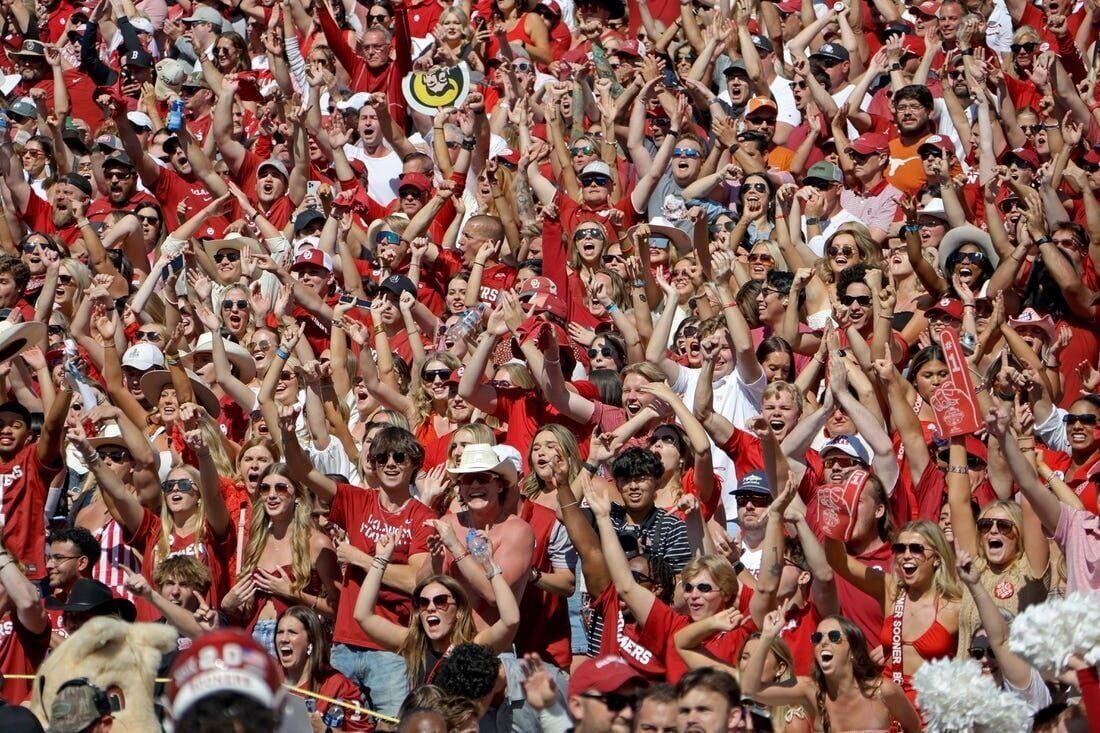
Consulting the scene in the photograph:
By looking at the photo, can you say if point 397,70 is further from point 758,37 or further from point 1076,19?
point 1076,19

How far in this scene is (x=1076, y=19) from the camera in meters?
14.1

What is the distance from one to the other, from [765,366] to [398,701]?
2847mm

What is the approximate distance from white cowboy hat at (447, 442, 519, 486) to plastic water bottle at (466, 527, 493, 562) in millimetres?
281

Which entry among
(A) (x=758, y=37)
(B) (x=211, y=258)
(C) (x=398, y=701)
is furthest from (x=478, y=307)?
(A) (x=758, y=37)

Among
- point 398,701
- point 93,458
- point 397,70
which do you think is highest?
point 397,70

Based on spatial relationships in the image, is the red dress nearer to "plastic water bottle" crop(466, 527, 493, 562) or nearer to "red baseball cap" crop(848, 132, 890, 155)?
"plastic water bottle" crop(466, 527, 493, 562)

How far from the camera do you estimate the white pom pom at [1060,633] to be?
6.01m

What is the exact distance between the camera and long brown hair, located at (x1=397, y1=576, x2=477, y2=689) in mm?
8039

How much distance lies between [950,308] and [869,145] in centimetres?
232

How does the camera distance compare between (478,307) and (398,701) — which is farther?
(478,307)

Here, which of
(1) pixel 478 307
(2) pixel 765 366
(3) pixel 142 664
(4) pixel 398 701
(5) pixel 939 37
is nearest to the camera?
(3) pixel 142 664

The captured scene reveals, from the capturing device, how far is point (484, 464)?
850 cm

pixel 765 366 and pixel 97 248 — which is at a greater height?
pixel 97 248

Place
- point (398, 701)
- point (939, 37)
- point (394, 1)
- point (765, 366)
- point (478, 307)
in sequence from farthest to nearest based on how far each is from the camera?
point (394, 1)
point (939, 37)
point (478, 307)
point (765, 366)
point (398, 701)
